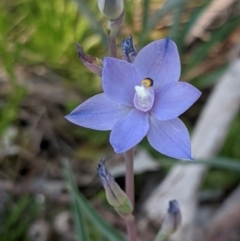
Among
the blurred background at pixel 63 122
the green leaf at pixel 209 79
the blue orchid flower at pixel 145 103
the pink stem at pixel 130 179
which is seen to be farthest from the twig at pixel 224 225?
the blue orchid flower at pixel 145 103

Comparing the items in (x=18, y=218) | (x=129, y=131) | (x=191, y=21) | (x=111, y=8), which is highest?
(x=111, y=8)

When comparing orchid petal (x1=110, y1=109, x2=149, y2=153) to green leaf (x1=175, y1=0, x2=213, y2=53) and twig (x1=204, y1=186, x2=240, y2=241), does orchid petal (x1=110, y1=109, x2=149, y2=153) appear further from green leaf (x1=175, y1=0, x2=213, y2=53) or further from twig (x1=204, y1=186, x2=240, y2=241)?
green leaf (x1=175, y1=0, x2=213, y2=53)

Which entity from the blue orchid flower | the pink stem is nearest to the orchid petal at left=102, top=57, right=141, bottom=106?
the blue orchid flower

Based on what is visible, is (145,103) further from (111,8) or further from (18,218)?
(18,218)

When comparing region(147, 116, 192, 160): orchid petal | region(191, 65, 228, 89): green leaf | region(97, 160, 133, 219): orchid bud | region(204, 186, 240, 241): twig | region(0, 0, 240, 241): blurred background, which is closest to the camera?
region(147, 116, 192, 160): orchid petal

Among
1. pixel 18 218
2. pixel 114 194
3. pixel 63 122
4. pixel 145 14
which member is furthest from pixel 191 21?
pixel 114 194

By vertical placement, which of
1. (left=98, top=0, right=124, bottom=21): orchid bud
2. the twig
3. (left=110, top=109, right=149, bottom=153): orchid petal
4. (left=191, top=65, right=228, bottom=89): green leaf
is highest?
(left=98, top=0, right=124, bottom=21): orchid bud

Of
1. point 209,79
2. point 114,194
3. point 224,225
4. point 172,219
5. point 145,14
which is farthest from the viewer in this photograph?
point 209,79
